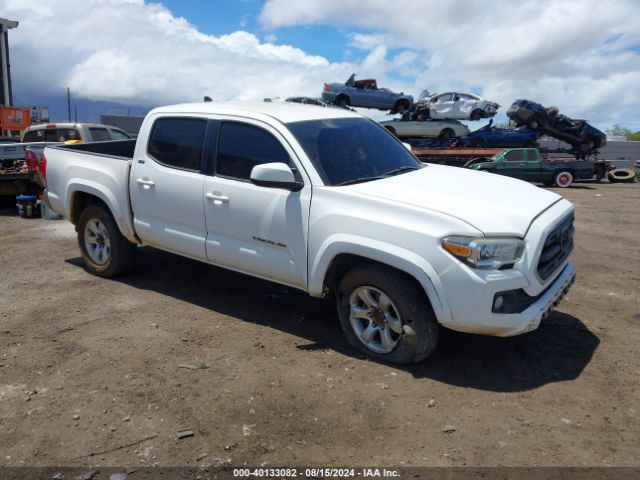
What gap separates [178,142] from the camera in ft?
17.6

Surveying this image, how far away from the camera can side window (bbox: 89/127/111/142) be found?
41.1ft

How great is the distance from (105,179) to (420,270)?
3.63 meters

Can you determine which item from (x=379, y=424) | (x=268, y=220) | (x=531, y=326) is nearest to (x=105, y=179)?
(x=268, y=220)

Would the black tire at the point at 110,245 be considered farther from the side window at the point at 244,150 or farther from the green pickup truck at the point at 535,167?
the green pickup truck at the point at 535,167

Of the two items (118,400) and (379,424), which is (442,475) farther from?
(118,400)

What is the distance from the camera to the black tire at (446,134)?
81.3 ft

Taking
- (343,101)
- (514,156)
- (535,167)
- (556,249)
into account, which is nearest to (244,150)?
(556,249)

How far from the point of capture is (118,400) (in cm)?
372

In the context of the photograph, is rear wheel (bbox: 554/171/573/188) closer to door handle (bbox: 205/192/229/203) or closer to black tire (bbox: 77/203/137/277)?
black tire (bbox: 77/203/137/277)

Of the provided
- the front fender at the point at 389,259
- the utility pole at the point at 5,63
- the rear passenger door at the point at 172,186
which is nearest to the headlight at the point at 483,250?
the front fender at the point at 389,259

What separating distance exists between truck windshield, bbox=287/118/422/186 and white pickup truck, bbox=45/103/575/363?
14mm

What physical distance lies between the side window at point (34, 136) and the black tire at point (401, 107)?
16885mm

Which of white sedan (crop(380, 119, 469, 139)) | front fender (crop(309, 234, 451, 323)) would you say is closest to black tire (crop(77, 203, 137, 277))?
front fender (crop(309, 234, 451, 323))

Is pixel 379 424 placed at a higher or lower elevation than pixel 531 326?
Answer: lower
